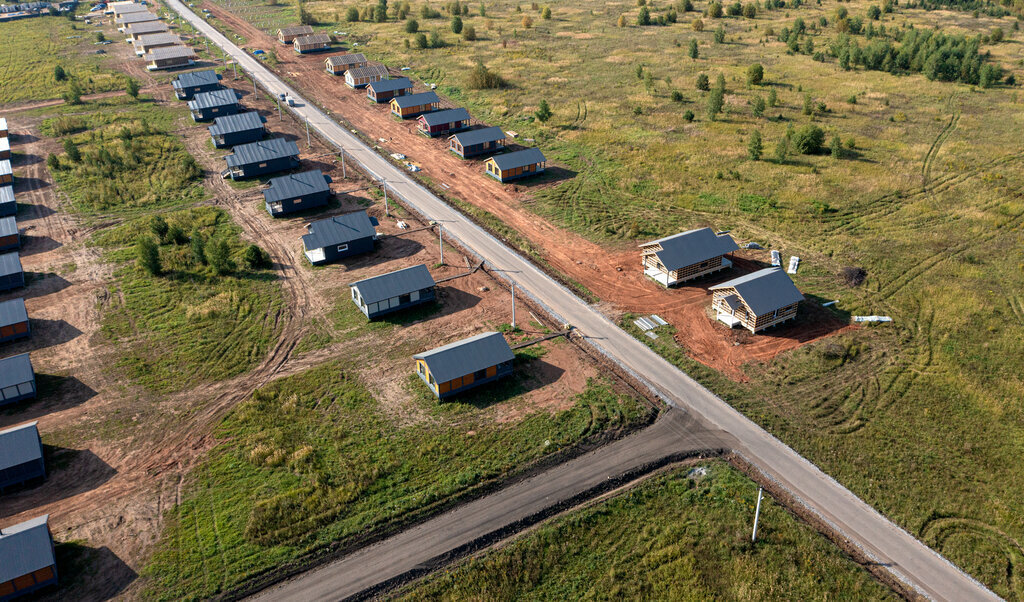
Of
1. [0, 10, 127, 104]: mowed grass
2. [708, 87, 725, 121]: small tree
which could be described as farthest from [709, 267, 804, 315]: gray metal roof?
[0, 10, 127, 104]: mowed grass

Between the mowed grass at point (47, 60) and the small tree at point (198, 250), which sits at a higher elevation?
the mowed grass at point (47, 60)

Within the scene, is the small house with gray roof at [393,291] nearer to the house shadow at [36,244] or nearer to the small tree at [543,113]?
the house shadow at [36,244]

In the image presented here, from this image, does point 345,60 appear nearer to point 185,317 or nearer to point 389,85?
point 389,85

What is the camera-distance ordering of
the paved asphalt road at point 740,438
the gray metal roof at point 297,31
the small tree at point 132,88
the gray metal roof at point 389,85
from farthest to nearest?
the gray metal roof at point 297,31 < the small tree at point 132,88 < the gray metal roof at point 389,85 < the paved asphalt road at point 740,438

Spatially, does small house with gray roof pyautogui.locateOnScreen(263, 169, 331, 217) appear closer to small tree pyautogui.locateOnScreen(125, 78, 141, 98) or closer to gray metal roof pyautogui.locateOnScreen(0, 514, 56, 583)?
gray metal roof pyautogui.locateOnScreen(0, 514, 56, 583)

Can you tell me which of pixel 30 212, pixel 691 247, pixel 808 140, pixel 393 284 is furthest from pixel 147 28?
pixel 691 247

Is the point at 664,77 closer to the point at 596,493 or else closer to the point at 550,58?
the point at 550,58

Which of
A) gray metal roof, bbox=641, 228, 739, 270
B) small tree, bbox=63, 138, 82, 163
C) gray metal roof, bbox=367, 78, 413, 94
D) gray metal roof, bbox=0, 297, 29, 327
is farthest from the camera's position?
gray metal roof, bbox=367, 78, 413, 94

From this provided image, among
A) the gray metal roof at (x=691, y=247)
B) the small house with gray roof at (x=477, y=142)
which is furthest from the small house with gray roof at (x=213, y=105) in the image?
the gray metal roof at (x=691, y=247)
